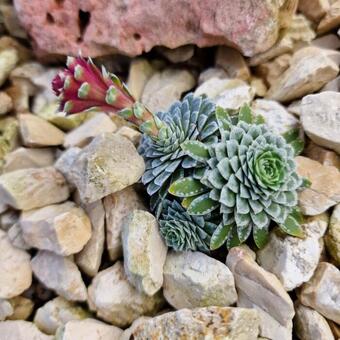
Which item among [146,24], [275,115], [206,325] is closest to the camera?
[206,325]

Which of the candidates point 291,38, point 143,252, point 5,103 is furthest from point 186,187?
point 5,103

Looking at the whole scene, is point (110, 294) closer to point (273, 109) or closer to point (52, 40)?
point (273, 109)

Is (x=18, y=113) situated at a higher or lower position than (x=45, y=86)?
lower

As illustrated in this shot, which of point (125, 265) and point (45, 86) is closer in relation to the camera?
point (125, 265)

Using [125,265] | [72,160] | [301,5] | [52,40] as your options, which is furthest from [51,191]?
[301,5]

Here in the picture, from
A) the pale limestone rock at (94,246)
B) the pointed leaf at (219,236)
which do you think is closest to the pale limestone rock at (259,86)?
the pointed leaf at (219,236)

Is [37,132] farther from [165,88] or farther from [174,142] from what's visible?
[174,142]

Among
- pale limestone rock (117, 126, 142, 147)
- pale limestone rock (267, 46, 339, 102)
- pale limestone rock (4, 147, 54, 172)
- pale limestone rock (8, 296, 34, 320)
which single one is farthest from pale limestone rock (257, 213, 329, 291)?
pale limestone rock (4, 147, 54, 172)
